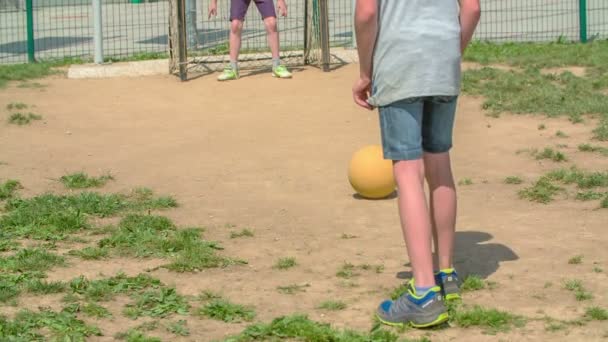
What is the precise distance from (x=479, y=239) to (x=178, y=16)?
6.62 m

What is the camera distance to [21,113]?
10.7m

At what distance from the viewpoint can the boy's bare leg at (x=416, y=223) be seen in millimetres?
4984

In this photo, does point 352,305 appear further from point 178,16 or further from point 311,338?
point 178,16

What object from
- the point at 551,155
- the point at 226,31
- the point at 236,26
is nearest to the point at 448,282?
the point at 551,155

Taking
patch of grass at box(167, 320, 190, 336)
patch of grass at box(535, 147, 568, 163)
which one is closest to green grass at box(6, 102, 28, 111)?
patch of grass at box(535, 147, 568, 163)

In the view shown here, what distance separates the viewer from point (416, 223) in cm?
499

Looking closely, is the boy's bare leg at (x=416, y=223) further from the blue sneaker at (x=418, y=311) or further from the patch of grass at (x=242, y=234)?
the patch of grass at (x=242, y=234)

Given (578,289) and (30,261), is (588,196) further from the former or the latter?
(30,261)

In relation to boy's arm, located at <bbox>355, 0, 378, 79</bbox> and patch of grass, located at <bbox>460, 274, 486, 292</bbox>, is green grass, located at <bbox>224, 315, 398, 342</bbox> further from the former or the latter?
boy's arm, located at <bbox>355, 0, 378, 79</bbox>

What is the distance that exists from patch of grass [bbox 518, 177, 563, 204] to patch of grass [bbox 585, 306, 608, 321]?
239 centimetres

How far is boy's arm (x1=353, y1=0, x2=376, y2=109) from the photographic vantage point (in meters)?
4.83

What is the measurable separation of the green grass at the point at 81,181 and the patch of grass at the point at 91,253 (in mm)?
1851

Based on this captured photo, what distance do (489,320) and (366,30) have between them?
4.62 feet

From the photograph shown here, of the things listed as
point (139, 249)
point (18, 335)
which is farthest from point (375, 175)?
point (18, 335)
